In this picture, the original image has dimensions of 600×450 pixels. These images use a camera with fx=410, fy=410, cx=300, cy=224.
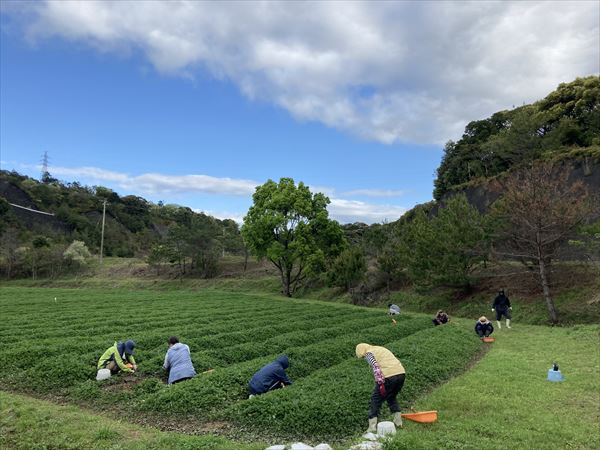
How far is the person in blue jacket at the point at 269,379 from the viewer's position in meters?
9.69

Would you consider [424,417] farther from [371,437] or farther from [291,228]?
[291,228]

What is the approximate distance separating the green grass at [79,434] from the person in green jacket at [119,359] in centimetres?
246

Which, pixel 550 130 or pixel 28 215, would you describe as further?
pixel 28 215

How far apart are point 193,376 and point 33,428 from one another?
3776 mm

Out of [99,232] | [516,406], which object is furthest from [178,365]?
[99,232]

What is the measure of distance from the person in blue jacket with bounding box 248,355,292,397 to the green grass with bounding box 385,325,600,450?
3.26m

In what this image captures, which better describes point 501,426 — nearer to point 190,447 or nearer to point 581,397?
point 581,397

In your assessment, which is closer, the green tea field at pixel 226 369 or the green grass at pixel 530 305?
the green tea field at pixel 226 369

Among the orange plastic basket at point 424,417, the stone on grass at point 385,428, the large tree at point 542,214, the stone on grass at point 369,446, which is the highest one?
the large tree at point 542,214

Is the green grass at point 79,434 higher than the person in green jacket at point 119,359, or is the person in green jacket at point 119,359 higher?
the person in green jacket at point 119,359

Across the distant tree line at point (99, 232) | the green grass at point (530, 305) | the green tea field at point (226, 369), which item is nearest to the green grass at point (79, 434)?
the green tea field at point (226, 369)

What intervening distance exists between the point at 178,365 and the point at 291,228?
103 feet

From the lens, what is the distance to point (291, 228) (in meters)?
42.1

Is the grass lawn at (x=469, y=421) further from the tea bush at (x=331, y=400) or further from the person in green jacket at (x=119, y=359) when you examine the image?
the person in green jacket at (x=119, y=359)
